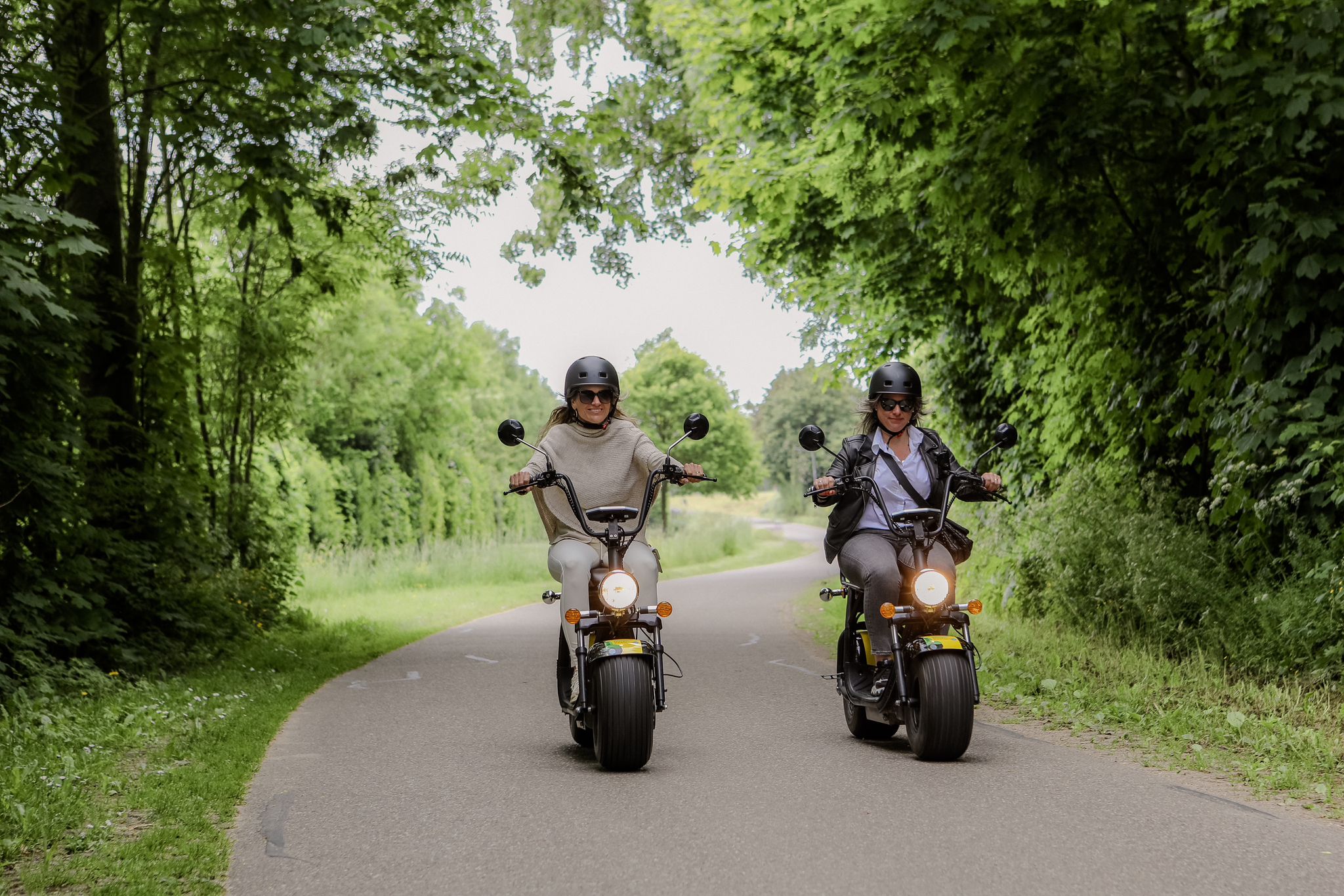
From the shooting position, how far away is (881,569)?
6.57m

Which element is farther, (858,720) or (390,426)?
(390,426)

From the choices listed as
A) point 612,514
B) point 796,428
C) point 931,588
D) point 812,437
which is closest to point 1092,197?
point 812,437

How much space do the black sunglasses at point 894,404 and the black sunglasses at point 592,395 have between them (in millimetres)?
1518

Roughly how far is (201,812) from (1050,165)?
24.3ft

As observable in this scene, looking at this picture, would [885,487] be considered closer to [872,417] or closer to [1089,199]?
[872,417]

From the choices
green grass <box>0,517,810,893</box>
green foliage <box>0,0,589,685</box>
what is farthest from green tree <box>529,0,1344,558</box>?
green grass <box>0,517,810,893</box>

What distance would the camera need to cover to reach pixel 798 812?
17.7ft

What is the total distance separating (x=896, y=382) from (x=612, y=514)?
5.78 ft

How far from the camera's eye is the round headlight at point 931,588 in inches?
249

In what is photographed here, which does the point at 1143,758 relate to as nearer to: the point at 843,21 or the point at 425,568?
the point at 843,21

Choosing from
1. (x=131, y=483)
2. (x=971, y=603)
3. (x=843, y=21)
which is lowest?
(x=971, y=603)

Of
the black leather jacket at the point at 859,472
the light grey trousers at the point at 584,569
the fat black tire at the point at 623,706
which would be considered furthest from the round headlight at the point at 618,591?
the black leather jacket at the point at 859,472

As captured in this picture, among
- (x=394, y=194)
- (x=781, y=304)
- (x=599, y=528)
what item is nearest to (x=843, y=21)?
(x=599, y=528)

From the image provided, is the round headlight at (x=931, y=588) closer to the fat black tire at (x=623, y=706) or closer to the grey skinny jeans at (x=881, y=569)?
the grey skinny jeans at (x=881, y=569)
